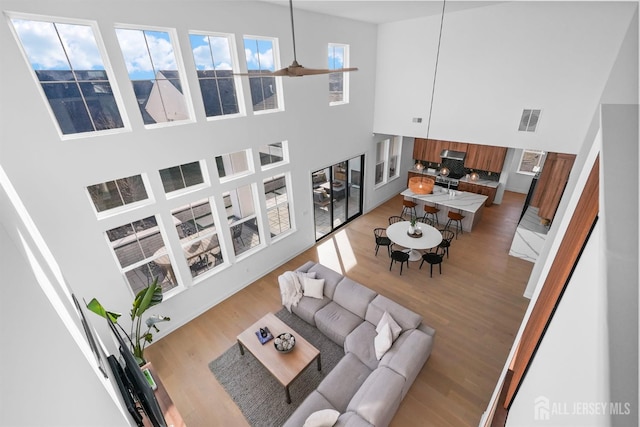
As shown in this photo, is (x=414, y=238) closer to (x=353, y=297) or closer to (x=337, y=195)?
(x=353, y=297)

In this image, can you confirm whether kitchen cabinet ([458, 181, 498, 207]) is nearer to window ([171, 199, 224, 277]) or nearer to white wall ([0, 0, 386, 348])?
white wall ([0, 0, 386, 348])

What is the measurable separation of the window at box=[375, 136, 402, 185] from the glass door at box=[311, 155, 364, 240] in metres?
1.10

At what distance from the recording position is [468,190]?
32.8ft

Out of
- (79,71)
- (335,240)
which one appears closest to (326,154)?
(335,240)

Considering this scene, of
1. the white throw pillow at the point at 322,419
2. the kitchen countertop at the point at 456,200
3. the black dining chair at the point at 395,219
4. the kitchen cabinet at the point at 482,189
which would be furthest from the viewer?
the kitchen cabinet at the point at 482,189

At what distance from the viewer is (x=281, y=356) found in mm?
4285

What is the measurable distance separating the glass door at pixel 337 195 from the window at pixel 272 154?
1.62m

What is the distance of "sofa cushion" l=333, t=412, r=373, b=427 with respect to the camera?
129 inches

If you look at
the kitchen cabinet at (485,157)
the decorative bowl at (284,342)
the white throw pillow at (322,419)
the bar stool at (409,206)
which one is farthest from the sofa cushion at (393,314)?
the kitchen cabinet at (485,157)

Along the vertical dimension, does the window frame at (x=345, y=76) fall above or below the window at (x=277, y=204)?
above

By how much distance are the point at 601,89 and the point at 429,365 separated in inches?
229

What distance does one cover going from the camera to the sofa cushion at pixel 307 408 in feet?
11.5

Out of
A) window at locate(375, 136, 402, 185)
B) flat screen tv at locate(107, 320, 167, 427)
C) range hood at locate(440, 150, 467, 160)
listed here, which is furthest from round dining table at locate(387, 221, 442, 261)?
flat screen tv at locate(107, 320, 167, 427)

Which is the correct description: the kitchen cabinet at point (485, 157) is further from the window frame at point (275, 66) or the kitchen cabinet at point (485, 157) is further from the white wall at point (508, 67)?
the window frame at point (275, 66)
